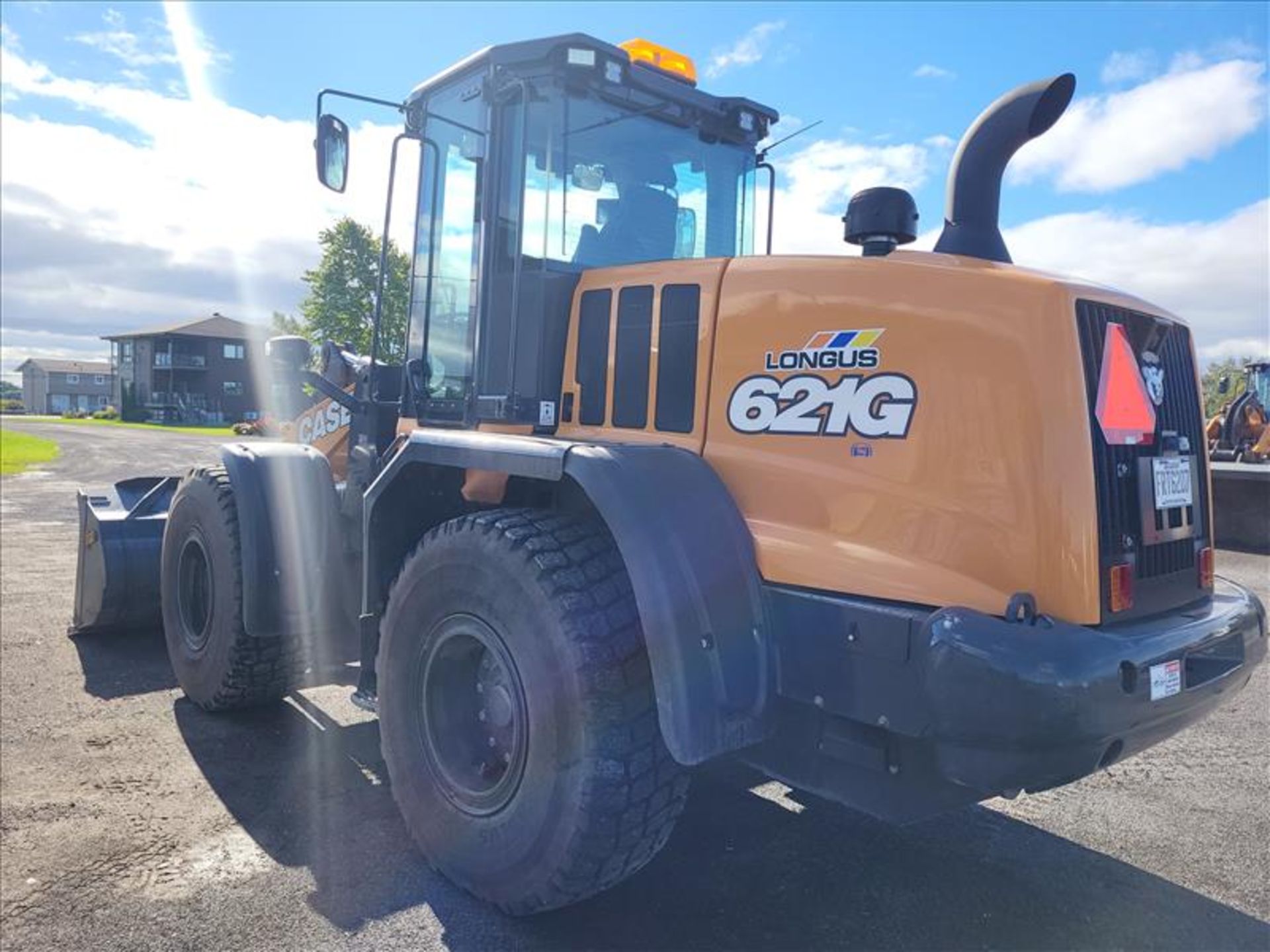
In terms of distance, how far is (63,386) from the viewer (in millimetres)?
109750

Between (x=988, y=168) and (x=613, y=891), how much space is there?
116 inches

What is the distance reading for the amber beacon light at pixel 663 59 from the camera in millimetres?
4004

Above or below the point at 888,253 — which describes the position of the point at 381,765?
Result: below

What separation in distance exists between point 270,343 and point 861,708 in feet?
11.9

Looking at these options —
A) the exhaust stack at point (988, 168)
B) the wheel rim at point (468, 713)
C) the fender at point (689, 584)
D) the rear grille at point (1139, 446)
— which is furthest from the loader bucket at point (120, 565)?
the rear grille at point (1139, 446)

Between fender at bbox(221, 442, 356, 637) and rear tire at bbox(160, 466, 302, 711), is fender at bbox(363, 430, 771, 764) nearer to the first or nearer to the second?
fender at bbox(221, 442, 356, 637)

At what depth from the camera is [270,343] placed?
4754 mm

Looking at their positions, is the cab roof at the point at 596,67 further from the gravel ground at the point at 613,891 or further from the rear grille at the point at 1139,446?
the gravel ground at the point at 613,891

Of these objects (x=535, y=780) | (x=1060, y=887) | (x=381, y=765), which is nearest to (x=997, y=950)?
(x=1060, y=887)

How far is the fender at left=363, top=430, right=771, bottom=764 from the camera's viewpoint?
103 inches

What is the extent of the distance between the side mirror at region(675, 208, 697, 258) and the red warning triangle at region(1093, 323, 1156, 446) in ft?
6.27

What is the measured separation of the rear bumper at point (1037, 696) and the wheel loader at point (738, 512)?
0.03 ft

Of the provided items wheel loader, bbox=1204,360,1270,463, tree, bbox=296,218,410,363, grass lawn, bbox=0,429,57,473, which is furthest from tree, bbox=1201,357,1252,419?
grass lawn, bbox=0,429,57,473

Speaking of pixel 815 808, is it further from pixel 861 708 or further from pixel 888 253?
pixel 888 253
